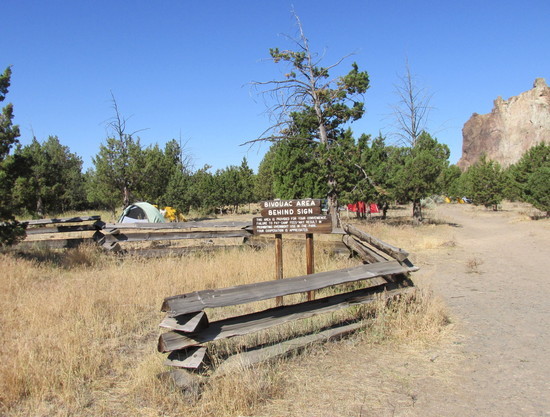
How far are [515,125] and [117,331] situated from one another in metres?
136

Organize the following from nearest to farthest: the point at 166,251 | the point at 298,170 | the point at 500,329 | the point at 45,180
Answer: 1. the point at 500,329
2. the point at 166,251
3. the point at 298,170
4. the point at 45,180

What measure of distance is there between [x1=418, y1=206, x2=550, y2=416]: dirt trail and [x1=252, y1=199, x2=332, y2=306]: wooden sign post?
2.35 m

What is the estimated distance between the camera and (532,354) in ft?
14.9

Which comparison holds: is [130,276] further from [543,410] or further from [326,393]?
[543,410]

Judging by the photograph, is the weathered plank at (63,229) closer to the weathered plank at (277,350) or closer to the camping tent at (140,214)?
the weathered plank at (277,350)

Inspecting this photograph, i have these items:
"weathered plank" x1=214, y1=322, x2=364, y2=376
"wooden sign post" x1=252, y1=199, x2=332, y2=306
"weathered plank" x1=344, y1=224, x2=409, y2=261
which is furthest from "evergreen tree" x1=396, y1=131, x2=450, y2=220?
"weathered plank" x1=214, y1=322, x2=364, y2=376

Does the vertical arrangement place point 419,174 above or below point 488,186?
above

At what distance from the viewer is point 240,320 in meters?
3.98

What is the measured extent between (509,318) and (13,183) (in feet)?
32.5

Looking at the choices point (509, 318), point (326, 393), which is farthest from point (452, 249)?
point (326, 393)

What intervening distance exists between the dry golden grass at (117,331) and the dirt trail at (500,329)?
2.46 feet

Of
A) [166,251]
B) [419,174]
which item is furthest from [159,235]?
[419,174]

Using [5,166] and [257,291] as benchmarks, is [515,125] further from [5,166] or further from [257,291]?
[257,291]

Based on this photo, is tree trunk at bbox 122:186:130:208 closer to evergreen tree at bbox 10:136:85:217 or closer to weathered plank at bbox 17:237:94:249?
evergreen tree at bbox 10:136:85:217
